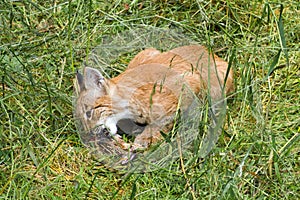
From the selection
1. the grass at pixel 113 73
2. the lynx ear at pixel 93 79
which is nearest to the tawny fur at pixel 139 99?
the lynx ear at pixel 93 79

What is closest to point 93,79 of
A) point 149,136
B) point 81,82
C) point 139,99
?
point 81,82

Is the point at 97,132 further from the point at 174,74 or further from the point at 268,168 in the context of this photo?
the point at 268,168

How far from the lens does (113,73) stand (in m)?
3.20

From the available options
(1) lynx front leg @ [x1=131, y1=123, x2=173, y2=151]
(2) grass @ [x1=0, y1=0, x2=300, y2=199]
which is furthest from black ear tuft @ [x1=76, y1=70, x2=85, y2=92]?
(1) lynx front leg @ [x1=131, y1=123, x2=173, y2=151]

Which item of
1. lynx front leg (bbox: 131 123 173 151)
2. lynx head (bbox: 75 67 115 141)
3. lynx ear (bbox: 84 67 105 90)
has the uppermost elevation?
lynx ear (bbox: 84 67 105 90)

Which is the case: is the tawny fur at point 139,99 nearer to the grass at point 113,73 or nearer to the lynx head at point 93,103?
the lynx head at point 93,103

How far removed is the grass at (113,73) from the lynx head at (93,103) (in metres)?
0.12

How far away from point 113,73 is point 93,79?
0.43 m

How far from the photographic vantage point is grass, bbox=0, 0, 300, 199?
8.37ft

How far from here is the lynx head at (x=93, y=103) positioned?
2.78m

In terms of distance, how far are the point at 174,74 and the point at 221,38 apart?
1.69 ft

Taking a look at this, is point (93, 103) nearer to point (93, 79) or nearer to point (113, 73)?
point (93, 79)

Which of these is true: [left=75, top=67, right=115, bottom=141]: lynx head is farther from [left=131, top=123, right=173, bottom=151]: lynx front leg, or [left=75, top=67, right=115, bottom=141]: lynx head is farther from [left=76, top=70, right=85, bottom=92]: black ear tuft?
[left=131, top=123, right=173, bottom=151]: lynx front leg

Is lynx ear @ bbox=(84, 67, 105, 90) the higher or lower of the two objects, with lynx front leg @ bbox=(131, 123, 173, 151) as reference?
higher
